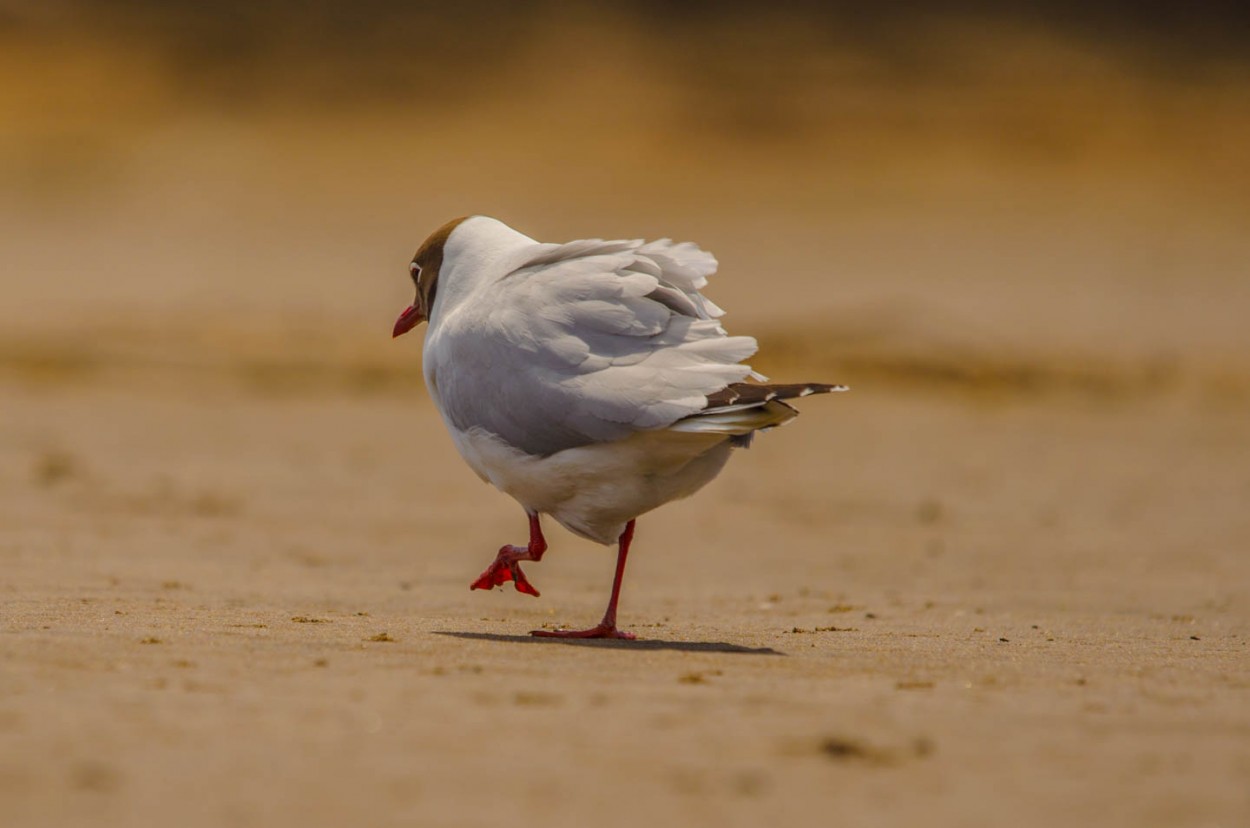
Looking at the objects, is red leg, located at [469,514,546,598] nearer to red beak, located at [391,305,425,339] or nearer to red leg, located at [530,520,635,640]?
red leg, located at [530,520,635,640]

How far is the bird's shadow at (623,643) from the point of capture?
5.71 metres

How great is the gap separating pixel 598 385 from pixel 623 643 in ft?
3.11

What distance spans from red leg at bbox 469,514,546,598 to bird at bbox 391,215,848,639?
17mm

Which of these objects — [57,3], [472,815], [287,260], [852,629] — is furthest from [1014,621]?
[57,3]

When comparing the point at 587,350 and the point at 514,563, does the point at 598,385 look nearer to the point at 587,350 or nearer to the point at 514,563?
the point at 587,350

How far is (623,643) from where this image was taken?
592 centimetres

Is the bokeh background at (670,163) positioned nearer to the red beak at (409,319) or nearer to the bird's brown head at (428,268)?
the red beak at (409,319)

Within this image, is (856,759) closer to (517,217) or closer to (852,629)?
(852,629)

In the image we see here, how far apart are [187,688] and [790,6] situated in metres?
36.3

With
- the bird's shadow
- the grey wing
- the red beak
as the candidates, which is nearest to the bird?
the grey wing

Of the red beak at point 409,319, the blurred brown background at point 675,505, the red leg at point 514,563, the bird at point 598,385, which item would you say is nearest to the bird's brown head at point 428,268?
the red beak at point 409,319

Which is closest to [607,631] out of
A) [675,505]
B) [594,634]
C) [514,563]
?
[594,634]

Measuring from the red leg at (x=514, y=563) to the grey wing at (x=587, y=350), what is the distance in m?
0.55

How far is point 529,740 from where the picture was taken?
398 cm
